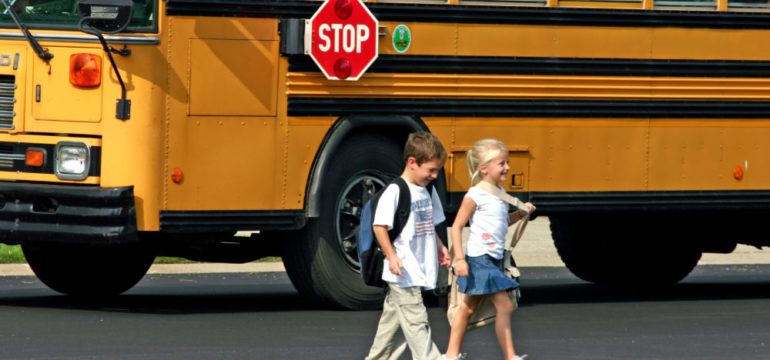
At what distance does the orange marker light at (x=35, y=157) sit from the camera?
1066 cm

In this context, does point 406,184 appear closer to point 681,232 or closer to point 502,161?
point 502,161

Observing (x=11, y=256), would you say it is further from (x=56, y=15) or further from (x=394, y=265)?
(x=394, y=265)

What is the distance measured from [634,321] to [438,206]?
2885mm

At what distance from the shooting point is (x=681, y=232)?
46.0 feet

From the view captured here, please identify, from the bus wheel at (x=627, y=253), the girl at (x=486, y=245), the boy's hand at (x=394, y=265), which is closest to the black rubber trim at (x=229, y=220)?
the girl at (x=486, y=245)

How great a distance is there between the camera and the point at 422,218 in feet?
27.6

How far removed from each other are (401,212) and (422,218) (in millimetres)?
134

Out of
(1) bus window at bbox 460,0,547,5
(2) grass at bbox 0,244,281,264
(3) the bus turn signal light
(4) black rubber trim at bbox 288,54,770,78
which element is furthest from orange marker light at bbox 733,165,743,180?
(2) grass at bbox 0,244,281,264

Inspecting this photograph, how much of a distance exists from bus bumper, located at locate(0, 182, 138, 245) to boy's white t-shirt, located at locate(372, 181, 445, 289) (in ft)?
8.39

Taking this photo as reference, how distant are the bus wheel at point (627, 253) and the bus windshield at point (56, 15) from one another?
473cm

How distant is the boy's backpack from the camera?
8.27 meters

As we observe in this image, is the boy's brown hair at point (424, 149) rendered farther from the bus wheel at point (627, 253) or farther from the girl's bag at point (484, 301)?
the bus wheel at point (627, 253)

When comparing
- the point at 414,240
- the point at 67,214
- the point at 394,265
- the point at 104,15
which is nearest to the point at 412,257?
the point at 414,240

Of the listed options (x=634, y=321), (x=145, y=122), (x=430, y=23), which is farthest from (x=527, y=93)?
(x=145, y=122)
